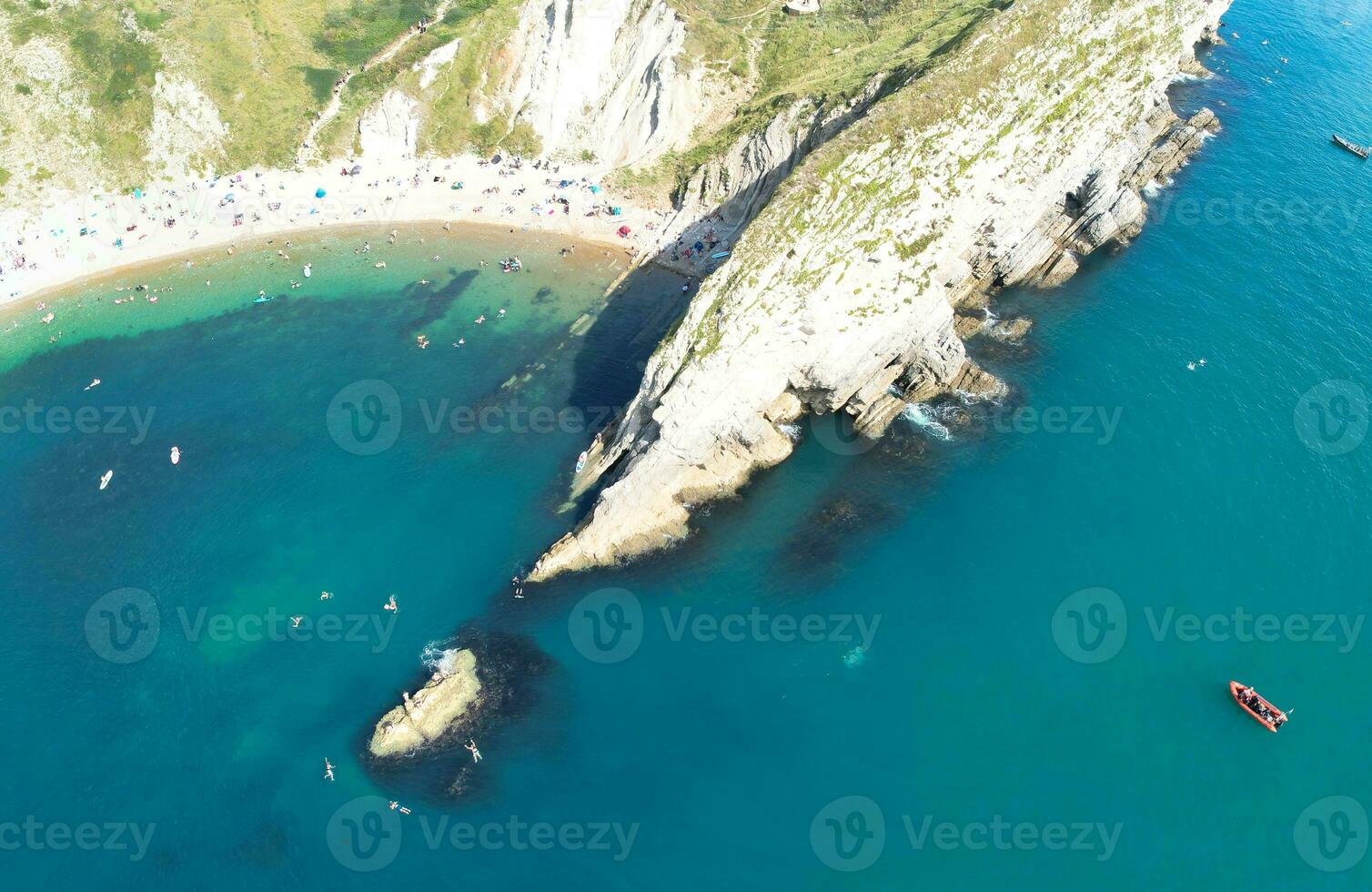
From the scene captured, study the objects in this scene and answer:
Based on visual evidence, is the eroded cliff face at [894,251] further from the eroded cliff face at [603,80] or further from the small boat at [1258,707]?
the eroded cliff face at [603,80]

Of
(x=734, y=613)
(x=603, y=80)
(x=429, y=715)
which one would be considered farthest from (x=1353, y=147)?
(x=429, y=715)

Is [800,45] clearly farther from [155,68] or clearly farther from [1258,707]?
[1258,707]

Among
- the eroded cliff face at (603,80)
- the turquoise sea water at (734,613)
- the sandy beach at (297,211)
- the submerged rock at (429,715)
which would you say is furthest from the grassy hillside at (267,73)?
the submerged rock at (429,715)

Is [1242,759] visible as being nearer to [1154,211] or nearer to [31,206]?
[1154,211]

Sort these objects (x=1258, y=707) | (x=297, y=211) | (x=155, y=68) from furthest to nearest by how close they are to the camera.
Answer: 1. (x=155, y=68)
2. (x=297, y=211)
3. (x=1258, y=707)

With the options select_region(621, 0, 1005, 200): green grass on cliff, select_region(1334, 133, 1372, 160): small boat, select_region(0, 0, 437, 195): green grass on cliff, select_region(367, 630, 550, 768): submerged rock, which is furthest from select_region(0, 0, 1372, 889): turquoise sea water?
select_region(1334, 133, 1372, 160): small boat

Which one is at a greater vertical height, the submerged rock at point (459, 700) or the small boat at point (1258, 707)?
the small boat at point (1258, 707)
